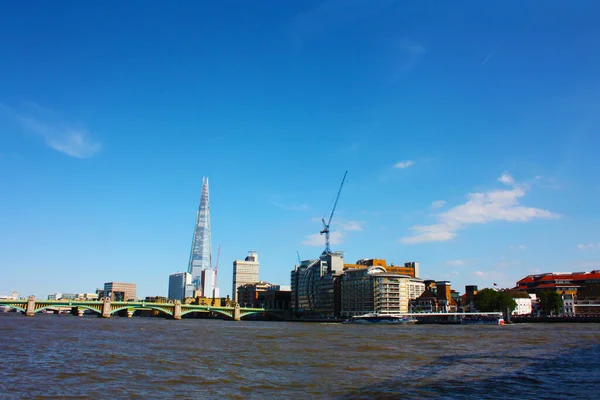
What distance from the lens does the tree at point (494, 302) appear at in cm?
18538

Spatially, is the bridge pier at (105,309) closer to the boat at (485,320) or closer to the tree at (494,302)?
the boat at (485,320)

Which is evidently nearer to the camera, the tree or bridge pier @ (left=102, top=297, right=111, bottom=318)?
the tree

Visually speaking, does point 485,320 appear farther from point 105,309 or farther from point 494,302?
point 105,309

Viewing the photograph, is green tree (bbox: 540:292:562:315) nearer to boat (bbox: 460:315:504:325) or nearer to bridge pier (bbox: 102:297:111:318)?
boat (bbox: 460:315:504:325)

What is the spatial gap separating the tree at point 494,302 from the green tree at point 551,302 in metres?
10.2

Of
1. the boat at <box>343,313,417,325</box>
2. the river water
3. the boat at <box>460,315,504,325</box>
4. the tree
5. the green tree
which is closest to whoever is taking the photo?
the river water

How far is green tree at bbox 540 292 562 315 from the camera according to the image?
18138 cm

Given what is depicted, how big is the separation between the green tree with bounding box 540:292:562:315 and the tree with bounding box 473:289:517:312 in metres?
10.2

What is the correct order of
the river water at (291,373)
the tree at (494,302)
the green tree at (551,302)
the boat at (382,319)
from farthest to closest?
the tree at (494,302), the boat at (382,319), the green tree at (551,302), the river water at (291,373)

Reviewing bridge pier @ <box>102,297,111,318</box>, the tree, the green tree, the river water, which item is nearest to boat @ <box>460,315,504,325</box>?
the tree

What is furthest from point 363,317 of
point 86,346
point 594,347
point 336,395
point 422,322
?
point 336,395

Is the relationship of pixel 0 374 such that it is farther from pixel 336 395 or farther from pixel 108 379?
pixel 336 395

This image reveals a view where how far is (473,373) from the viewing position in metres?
41.1

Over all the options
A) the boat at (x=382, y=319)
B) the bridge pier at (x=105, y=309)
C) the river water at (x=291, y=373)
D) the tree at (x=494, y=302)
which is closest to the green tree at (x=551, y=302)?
the tree at (x=494, y=302)
